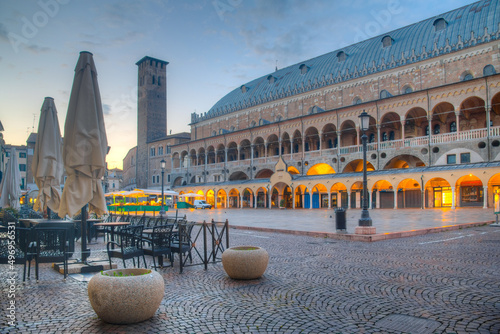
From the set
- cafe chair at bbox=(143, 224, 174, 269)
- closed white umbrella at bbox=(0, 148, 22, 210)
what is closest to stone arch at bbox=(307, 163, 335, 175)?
closed white umbrella at bbox=(0, 148, 22, 210)

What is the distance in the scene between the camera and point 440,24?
136ft

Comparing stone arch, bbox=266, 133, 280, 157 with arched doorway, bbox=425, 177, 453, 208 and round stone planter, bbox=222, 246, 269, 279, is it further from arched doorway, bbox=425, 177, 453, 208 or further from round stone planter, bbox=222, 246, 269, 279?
round stone planter, bbox=222, 246, 269, 279

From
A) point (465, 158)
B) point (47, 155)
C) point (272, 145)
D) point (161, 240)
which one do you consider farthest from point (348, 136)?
point (161, 240)

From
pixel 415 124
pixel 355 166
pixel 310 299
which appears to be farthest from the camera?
pixel 355 166

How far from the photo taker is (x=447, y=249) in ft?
34.2

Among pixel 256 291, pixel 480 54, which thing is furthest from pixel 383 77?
pixel 256 291

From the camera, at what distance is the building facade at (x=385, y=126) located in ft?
108

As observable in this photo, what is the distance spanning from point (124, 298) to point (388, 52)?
47.3 metres

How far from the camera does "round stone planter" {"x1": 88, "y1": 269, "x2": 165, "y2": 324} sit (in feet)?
14.9

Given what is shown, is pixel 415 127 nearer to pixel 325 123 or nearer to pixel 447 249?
pixel 325 123

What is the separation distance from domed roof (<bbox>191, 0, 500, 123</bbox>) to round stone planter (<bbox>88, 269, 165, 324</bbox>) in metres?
41.8

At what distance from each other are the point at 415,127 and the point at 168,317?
40010 millimetres

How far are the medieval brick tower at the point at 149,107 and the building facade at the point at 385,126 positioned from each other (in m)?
19.1

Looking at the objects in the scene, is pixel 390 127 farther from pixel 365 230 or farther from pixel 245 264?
pixel 245 264
